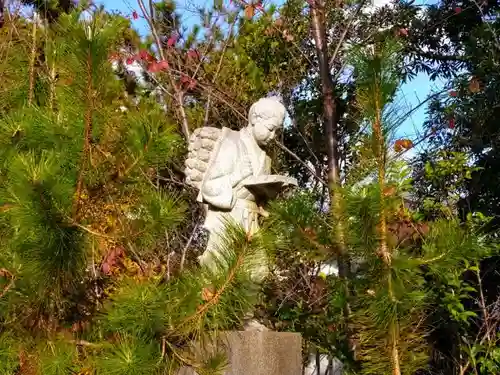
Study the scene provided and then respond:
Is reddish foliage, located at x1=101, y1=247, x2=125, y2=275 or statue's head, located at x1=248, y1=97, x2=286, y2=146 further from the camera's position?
statue's head, located at x1=248, y1=97, x2=286, y2=146

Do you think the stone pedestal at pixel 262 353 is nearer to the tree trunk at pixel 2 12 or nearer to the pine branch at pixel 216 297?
the pine branch at pixel 216 297

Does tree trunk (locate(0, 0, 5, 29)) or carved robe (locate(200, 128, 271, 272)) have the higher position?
tree trunk (locate(0, 0, 5, 29))

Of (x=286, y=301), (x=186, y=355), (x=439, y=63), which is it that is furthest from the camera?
(x=439, y=63)

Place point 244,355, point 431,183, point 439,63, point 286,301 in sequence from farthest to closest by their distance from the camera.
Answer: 1. point 439,63
2. point 286,301
3. point 431,183
4. point 244,355

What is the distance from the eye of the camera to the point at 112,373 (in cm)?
247

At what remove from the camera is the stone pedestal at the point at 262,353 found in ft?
11.1

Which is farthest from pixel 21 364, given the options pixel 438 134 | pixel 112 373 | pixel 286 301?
pixel 438 134

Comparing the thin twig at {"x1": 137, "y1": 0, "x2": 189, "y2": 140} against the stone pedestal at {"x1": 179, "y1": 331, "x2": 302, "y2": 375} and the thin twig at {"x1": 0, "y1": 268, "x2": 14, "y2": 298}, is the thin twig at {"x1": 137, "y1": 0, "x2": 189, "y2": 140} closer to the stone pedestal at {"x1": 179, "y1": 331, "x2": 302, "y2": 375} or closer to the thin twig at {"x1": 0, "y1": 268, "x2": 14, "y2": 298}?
the stone pedestal at {"x1": 179, "y1": 331, "x2": 302, "y2": 375}

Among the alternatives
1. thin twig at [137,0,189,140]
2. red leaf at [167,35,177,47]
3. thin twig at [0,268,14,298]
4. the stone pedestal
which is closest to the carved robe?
the stone pedestal

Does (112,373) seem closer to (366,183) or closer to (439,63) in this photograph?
(366,183)

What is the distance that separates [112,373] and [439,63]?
5.91 metres

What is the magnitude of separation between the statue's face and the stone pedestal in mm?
1088

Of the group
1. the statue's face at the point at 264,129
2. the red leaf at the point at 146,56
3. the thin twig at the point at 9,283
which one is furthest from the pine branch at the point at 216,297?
the red leaf at the point at 146,56

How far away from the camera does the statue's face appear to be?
396 centimetres
